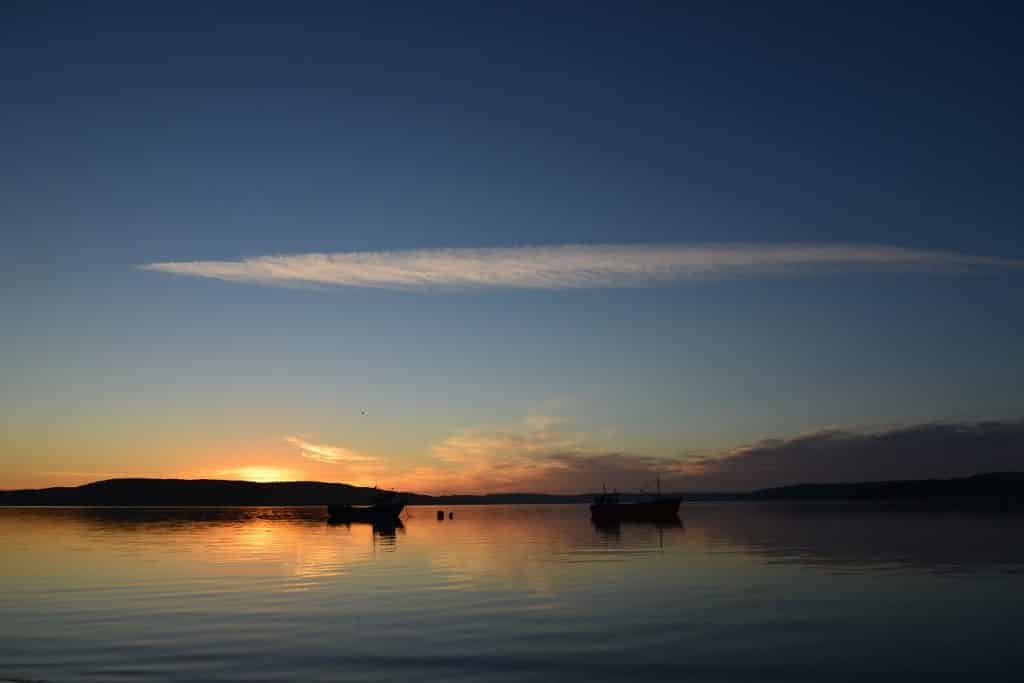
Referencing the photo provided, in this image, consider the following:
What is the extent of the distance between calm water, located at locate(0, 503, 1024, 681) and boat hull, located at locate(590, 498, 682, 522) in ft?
237

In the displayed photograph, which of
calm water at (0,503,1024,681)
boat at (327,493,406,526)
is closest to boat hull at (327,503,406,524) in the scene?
boat at (327,493,406,526)

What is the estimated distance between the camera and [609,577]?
54.8 metres

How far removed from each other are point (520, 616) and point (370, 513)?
359ft

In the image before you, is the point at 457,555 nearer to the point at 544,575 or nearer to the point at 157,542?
the point at 544,575

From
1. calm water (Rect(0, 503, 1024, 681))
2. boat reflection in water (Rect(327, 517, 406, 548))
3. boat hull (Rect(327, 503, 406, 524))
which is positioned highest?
boat hull (Rect(327, 503, 406, 524))

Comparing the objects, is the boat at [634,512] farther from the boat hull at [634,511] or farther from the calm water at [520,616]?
the calm water at [520,616]

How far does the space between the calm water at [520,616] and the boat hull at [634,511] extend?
72187 millimetres

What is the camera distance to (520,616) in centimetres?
3878

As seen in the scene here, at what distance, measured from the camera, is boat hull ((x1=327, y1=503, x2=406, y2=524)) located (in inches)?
5354

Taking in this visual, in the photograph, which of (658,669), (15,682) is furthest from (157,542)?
(658,669)

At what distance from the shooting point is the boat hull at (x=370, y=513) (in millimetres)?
136000

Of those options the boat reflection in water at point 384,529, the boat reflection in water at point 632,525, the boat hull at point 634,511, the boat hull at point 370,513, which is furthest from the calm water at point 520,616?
the boat hull at point 634,511

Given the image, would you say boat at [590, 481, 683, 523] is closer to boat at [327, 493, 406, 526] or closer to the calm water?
boat at [327, 493, 406, 526]

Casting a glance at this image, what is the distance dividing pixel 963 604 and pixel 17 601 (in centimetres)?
4682
